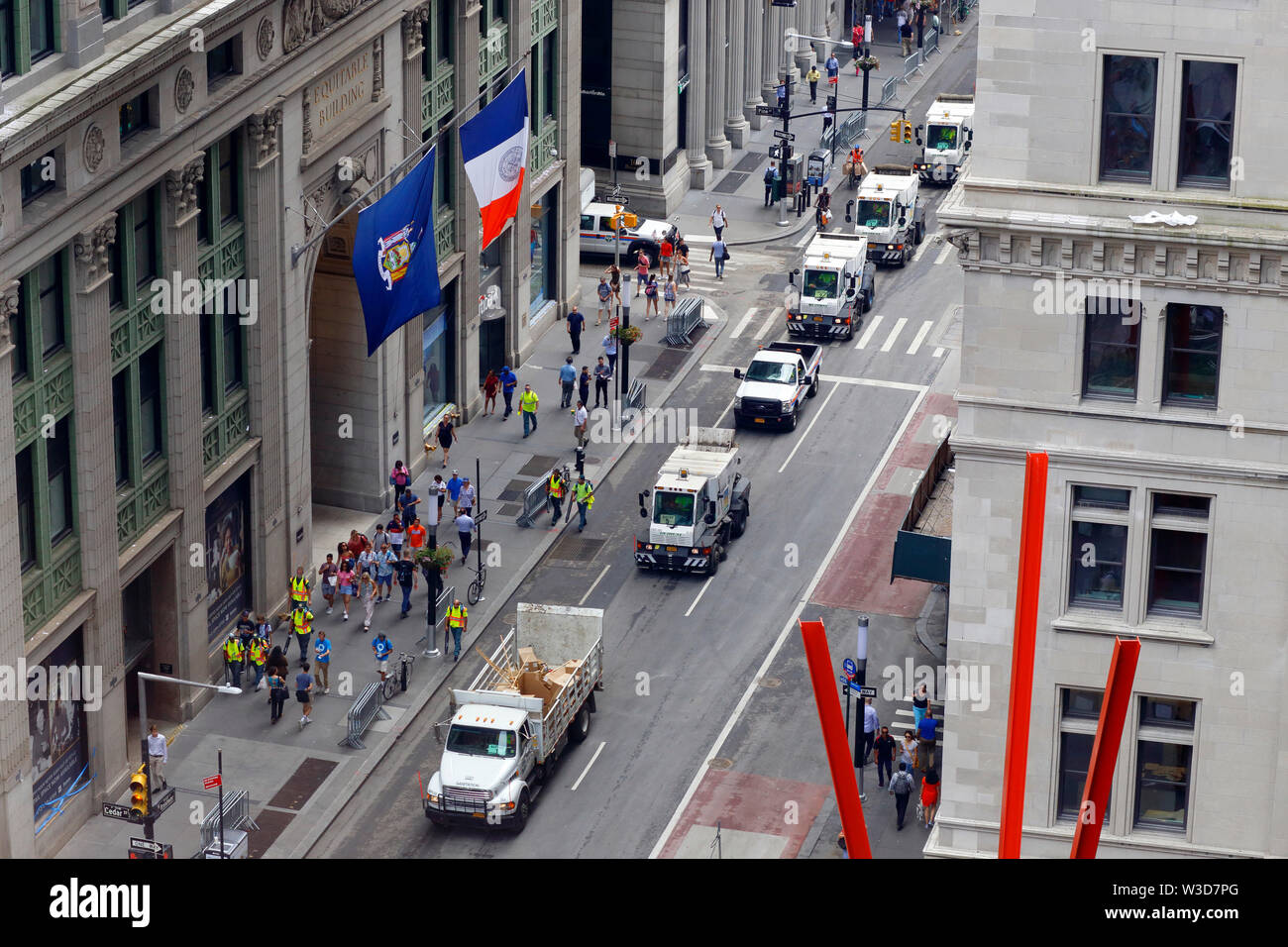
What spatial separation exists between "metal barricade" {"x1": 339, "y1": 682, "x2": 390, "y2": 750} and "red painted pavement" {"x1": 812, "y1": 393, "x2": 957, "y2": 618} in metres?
14.3

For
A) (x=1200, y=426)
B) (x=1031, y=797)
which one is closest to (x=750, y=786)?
(x=1031, y=797)

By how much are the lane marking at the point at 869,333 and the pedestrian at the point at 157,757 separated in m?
38.5

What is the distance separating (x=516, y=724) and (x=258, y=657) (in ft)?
30.6

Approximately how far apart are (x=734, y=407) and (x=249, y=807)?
28.9 m

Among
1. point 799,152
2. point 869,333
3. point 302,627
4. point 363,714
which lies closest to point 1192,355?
point 363,714

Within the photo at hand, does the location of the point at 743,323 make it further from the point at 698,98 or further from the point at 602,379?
the point at 698,98

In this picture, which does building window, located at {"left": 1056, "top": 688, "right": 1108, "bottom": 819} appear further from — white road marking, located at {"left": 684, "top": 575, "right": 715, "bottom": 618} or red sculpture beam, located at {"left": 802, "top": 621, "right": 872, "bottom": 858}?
white road marking, located at {"left": 684, "top": 575, "right": 715, "bottom": 618}

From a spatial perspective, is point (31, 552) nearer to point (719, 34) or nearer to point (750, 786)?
point (750, 786)

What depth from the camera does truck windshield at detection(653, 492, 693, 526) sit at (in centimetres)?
6266

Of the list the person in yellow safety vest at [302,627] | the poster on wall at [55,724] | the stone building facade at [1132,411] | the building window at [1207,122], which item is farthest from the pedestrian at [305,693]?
the building window at [1207,122]

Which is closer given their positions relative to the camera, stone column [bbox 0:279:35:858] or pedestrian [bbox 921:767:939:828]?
stone column [bbox 0:279:35:858]

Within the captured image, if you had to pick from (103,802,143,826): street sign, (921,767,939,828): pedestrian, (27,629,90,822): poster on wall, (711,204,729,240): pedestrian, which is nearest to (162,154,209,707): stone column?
(27,629,90,822): poster on wall

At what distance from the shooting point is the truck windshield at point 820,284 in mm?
80812

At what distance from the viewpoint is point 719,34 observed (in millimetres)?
95750
